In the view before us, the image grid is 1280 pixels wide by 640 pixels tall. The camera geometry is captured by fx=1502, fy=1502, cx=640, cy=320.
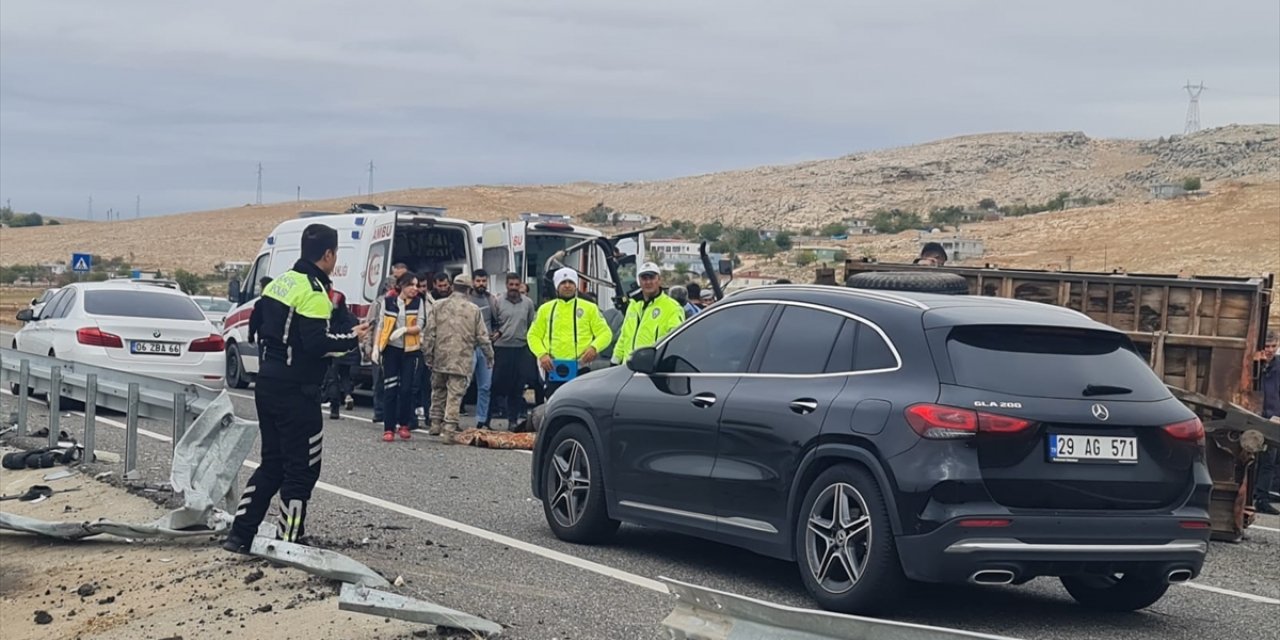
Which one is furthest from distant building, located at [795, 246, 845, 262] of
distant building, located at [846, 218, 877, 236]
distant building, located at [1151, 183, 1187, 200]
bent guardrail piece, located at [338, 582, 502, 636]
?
bent guardrail piece, located at [338, 582, 502, 636]

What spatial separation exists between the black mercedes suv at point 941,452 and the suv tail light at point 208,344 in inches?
445

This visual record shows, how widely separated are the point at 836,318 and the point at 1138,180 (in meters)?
90.3

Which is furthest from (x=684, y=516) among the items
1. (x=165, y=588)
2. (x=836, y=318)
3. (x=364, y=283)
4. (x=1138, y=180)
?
(x=1138, y=180)

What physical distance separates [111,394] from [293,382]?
492cm

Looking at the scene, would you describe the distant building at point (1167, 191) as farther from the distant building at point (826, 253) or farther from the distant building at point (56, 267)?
the distant building at point (56, 267)

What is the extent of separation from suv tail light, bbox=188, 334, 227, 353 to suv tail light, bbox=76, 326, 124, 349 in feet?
2.87

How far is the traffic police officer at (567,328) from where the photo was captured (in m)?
14.3

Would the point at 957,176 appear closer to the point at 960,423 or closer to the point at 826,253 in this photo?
the point at 826,253

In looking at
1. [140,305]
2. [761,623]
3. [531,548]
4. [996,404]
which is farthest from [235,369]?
[761,623]

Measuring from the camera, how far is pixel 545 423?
9.60 m

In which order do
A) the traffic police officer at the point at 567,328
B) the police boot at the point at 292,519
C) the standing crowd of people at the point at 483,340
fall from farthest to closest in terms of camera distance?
1. the traffic police officer at the point at 567,328
2. the standing crowd of people at the point at 483,340
3. the police boot at the point at 292,519

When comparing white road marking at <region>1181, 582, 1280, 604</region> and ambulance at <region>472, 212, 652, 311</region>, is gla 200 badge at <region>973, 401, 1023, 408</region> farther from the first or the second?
ambulance at <region>472, 212, 652, 311</region>

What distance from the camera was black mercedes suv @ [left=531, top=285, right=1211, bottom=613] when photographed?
265 inches

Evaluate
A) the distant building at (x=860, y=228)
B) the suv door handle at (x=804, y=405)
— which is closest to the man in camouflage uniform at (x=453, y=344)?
the suv door handle at (x=804, y=405)
